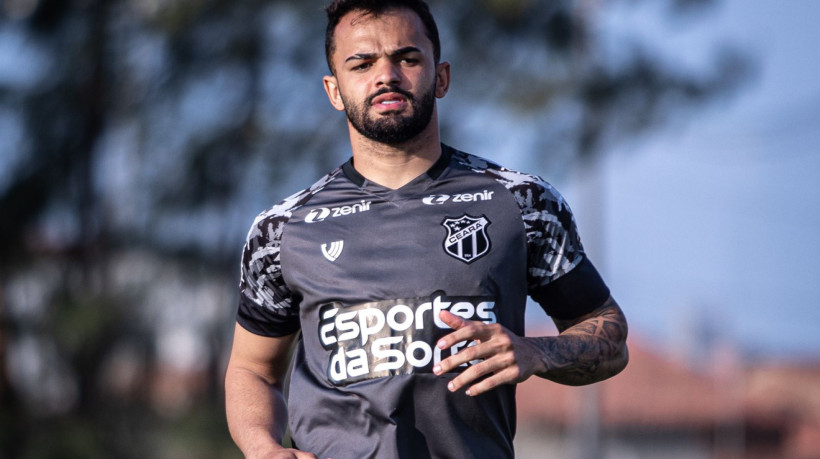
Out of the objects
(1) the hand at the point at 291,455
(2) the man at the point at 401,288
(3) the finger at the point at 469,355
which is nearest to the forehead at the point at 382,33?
(2) the man at the point at 401,288

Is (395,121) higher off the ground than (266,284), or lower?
higher

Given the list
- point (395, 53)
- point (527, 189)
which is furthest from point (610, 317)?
point (395, 53)

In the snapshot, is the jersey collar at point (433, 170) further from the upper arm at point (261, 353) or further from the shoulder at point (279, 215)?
the upper arm at point (261, 353)

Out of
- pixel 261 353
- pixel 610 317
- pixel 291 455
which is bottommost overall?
pixel 291 455

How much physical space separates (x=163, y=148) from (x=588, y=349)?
16305mm

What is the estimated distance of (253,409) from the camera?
3.68 metres

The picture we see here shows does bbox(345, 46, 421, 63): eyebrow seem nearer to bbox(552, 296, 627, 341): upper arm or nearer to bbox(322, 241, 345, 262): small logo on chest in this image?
bbox(322, 241, 345, 262): small logo on chest

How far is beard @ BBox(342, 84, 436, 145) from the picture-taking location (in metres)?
3.51

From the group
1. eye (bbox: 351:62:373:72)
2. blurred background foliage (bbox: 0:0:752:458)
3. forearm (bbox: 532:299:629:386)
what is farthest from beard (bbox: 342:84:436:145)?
blurred background foliage (bbox: 0:0:752:458)

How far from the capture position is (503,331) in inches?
120

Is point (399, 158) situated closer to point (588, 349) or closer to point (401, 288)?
point (401, 288)

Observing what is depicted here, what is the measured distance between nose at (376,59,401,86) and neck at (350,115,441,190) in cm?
20

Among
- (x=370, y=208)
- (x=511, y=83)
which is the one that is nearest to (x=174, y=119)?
(x=511, y=83)

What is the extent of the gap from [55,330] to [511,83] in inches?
341
